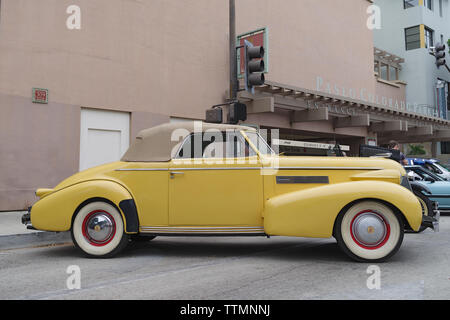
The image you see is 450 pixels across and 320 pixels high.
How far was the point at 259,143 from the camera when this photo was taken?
5.66 metres

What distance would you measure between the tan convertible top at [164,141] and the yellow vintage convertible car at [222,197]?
0.05 ft

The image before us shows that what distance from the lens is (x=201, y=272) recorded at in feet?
14.9

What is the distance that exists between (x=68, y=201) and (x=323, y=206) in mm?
3291

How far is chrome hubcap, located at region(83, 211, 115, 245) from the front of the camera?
17.8 ft

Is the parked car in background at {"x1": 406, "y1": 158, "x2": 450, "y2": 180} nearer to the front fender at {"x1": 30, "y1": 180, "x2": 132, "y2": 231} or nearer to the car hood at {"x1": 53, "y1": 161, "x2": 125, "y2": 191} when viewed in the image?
the car hood at {"x1": 53, "y1": 161, "x2": 125, "y2": 191}

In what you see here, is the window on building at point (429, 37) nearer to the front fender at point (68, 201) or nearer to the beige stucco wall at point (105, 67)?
the beige stucco wall at point (105, 67)

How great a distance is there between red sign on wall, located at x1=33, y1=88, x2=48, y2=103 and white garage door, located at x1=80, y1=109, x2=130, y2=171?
3.66 feet

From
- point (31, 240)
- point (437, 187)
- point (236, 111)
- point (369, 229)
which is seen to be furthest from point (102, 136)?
point (437, 187)

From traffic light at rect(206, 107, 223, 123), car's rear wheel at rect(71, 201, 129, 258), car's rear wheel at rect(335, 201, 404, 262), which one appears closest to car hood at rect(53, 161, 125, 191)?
car's rear wheel at rect(71, 201, 129, 258)

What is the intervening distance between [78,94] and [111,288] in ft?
28.5

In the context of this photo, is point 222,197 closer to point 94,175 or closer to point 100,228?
point 100,228

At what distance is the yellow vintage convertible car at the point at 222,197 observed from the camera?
497 cm

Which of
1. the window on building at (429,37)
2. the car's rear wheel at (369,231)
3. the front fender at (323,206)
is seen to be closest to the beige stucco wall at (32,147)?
the front fender at (323,206)
